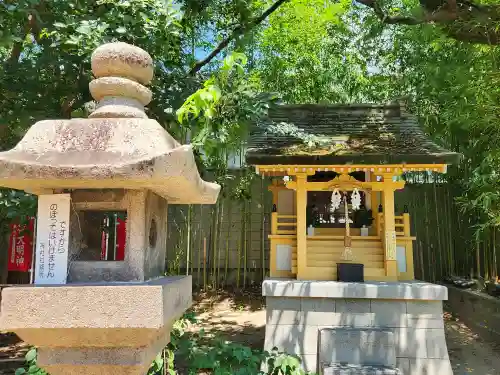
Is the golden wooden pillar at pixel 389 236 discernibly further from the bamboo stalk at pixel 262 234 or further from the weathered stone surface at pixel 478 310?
the bamboo stalk at pixel 262 234

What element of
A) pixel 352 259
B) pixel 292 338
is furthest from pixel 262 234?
pixel 292 338

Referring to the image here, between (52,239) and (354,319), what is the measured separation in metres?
4.52

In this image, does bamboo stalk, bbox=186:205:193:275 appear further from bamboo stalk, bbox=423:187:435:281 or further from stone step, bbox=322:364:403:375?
bamboo stalk, bbox=423:187:435:281

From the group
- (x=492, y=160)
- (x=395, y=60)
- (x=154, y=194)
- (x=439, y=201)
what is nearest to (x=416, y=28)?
(x=395, y=60)

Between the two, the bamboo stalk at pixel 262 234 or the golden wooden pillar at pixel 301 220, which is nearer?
the golden wooden pillar at pixel 301 220

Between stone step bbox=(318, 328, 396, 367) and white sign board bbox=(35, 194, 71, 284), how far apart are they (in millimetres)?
3923

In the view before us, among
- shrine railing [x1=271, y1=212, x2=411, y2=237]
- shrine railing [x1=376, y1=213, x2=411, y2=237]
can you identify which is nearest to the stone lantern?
shrine railing [x1=271, y1=212, x2=411, y2=237]

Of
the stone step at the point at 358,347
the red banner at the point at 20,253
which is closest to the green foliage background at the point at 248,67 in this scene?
the stone step at the point at 358,347

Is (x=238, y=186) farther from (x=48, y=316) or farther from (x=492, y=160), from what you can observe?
(x=48, y=316)

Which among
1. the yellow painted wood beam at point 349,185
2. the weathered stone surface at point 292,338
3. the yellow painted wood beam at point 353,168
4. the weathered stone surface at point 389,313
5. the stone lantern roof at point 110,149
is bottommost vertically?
the weathered stone surface at point 292,338

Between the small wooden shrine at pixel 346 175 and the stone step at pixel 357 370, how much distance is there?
166cm

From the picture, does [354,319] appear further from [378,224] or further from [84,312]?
[84,312]

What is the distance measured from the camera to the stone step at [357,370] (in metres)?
4.48

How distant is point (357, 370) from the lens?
14.9ft
